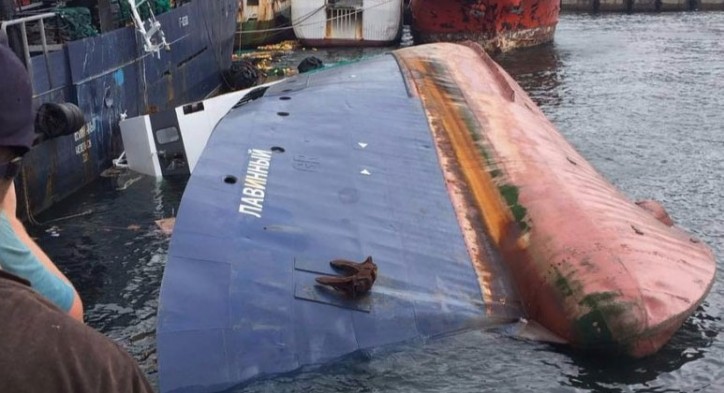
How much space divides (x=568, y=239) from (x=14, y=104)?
634 centimetres

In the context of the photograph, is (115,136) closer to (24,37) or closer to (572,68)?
(24,37)

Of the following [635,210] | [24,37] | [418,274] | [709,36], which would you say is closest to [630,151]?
[635,210]

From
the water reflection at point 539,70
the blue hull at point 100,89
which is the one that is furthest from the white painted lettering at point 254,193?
the water reflection at point 539,70

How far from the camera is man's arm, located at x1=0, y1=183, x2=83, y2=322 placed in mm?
2811

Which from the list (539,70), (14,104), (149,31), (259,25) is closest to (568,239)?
(14,104)

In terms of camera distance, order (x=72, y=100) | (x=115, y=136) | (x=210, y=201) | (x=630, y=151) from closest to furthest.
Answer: (x=210, y=201) < (x=72, y=100) < (x=115, y=136) < (x=630, y=151)

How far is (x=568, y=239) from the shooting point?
24.4 ft

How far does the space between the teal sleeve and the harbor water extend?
3.27 meters

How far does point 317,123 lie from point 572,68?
55.7 ft

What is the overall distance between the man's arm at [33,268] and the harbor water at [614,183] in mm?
3237

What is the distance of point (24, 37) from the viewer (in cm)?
1116

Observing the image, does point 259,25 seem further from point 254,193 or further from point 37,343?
point 37,343

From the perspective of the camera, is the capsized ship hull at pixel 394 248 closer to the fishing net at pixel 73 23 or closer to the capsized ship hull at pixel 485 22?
the fishing net at pixel 73 23

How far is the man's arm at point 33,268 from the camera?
2811mm
